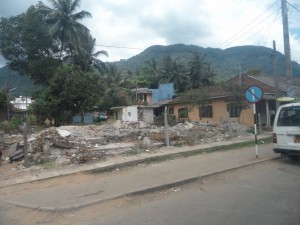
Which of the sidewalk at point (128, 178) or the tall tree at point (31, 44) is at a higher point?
the tall tree at point (31, 44)

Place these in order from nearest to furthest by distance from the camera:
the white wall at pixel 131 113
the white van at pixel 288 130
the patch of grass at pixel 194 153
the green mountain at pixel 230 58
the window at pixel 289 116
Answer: the white van at pixel 288 130 → the window at pixel 289 116 → the patch of grass at pixel 194 153 → the white wall at pixel 131 113 → the green mountain at pixel 230 58

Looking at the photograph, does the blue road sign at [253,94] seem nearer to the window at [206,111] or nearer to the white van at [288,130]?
the white van at [288,130]

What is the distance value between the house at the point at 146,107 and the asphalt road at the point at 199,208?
88.6 feet

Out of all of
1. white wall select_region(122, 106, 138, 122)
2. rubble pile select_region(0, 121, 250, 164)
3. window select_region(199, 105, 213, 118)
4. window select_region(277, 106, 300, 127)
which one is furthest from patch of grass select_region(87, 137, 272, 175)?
white wall select_region(122, 106, 138, 122)

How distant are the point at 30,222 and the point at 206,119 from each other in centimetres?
2537

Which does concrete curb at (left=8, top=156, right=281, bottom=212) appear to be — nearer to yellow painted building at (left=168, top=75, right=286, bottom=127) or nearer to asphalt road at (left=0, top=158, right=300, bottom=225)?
asphalt road at (left=0, top=158, right=300, bottom=225)

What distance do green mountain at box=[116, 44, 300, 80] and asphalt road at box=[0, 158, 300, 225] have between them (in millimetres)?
18411

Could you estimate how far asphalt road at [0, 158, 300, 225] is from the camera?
4980 mm

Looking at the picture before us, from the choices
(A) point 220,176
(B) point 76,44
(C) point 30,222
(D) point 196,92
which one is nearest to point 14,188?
(C) point 30,222

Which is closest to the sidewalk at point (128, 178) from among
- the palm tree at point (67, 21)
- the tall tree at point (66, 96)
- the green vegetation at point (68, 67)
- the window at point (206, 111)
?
the green vegetation at point (68, 67)

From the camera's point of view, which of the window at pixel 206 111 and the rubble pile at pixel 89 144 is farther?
the window at pixel 206 111

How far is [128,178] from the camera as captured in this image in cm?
825

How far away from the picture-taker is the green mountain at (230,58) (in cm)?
3997

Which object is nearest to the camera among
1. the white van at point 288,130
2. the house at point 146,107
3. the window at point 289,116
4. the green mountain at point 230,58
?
the white van at point 288,130
